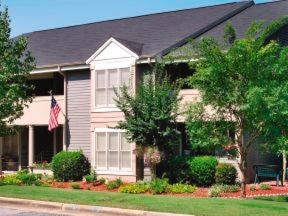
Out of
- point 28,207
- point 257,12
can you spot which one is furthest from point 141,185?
point 257,12

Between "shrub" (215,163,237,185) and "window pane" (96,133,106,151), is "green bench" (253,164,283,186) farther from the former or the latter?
"window pane" (96,133,106,151)

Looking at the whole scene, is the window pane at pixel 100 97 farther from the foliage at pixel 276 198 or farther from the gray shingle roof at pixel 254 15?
the foliage at pixel 276 198

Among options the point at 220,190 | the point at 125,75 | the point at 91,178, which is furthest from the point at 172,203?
the point at 125,75

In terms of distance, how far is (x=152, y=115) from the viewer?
71.7 feet

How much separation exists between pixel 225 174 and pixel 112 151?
5857 millimetres

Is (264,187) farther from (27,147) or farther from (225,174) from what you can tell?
(27,147)

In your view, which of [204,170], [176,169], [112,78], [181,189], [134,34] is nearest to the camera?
[181,189]

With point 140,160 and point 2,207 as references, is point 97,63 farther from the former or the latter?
point 2,207

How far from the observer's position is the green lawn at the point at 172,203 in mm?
12852

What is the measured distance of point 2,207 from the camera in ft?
51.0

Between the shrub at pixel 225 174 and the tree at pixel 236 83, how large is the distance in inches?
167

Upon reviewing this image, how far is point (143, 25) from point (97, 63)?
19.5 feet

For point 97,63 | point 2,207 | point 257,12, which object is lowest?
point 2,207

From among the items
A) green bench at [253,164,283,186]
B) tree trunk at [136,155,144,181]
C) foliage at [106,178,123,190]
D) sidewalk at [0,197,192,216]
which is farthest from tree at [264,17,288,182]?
tree trunk at [136,155,144,181]
